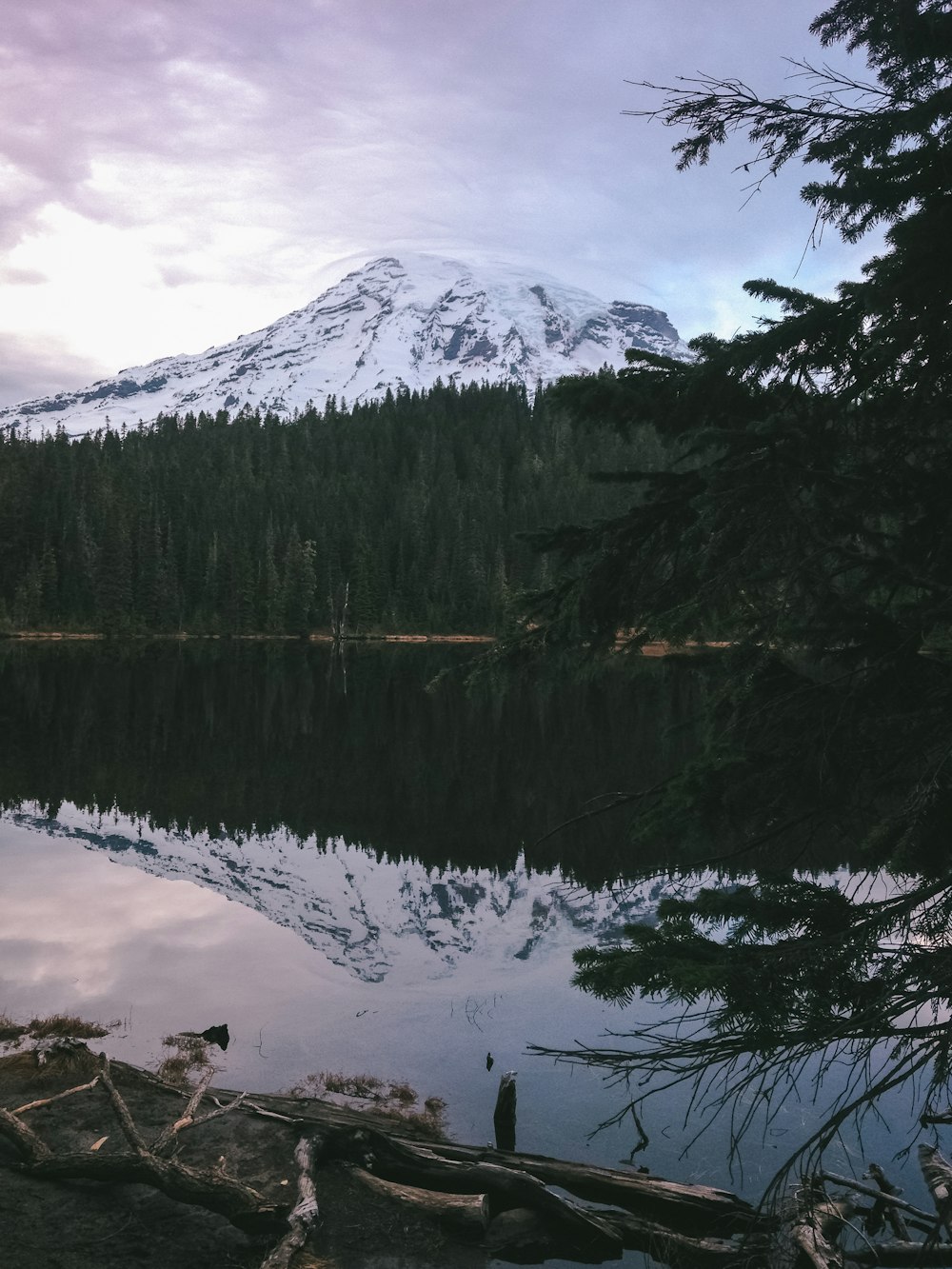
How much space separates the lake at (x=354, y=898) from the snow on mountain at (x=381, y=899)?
0.06 meters

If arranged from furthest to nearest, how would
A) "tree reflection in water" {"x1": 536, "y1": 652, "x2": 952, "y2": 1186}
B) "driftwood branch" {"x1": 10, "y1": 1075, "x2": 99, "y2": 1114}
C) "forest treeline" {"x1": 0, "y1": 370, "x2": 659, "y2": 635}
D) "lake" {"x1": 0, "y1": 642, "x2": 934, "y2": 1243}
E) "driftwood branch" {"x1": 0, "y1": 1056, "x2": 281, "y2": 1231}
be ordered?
1. "forest treeline" {"x1": 0, "y1": 370, "x2": 659, "y2": 635}
2. "lake" {"x1": 0, "y1": 642, "x2": 934, "y2": 1243}
3. "driftwood branch" {"x1": 10, "y1": 1075, "x2": 99, "y2": 1114}
4. "driftwood branch" {"x1": 0, "y1": 1056, "x2": 281, "y2": 1231}
5. "tree reflection in water" {"x1": 536, "y1": 652, "x2": 952, "y2": 1186}

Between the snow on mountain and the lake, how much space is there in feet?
0.18

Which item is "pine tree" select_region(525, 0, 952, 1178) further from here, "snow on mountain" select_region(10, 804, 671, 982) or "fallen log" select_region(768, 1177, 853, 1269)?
"snow on mountain" select_region(10, 804, 671, 982)

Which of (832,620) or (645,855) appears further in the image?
(645,855)

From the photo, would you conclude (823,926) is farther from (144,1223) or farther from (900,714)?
(144,1223)

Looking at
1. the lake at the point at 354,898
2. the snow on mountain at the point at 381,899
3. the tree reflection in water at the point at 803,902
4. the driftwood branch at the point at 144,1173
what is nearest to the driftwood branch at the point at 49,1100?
the driftwood branch at the point at 144,1173

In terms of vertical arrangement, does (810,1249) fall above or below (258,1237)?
above

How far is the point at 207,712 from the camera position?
123 feet

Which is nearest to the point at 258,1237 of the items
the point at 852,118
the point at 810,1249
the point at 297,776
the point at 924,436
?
the point at 810,1249

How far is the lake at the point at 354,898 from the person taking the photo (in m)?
8.46

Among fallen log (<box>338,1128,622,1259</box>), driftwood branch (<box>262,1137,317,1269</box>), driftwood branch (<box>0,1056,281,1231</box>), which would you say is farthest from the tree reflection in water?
driftwood branch (<box>0,1056,281,1231</box>)

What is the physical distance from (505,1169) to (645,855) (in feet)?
37.6

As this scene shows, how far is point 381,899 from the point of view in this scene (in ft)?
49.4

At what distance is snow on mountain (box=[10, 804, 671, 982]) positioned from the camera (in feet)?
41.6
